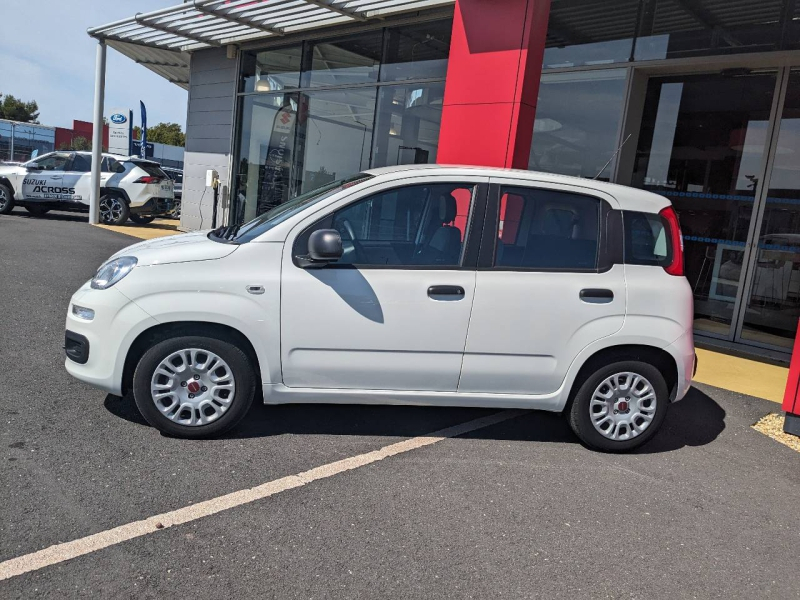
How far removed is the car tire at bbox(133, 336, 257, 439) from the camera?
149 inches

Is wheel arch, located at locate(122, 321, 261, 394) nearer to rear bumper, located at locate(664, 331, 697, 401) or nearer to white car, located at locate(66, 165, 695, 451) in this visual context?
white car, located at locate(66, 165, 695, 451)

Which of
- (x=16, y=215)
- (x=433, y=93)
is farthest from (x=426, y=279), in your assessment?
(x=16, y=215)

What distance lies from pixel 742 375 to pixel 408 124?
6.65 meters

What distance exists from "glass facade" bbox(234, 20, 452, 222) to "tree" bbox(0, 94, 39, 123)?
76296 millimetres

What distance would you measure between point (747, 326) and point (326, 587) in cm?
755

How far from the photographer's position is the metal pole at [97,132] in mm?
14883

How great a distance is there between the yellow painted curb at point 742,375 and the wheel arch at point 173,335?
4587 mm

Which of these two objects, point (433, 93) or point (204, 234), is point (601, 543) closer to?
point (204, 234)

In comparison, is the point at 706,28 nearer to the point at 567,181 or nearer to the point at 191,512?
the point at 567,181

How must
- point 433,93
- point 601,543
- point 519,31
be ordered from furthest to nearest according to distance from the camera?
point 433,93
point 519,31
point 601,543

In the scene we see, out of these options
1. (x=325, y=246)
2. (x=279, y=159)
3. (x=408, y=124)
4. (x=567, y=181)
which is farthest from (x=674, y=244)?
(x=279, y=159)

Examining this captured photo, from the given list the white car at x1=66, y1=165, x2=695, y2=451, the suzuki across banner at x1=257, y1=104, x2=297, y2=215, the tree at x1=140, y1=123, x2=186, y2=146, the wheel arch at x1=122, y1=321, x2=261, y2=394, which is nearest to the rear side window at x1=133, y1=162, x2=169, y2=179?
the suzuki across banner at x1=257, y1=104, x2=297, y2=215

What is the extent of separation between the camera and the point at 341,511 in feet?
10.5

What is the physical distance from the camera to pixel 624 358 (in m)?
4.21
